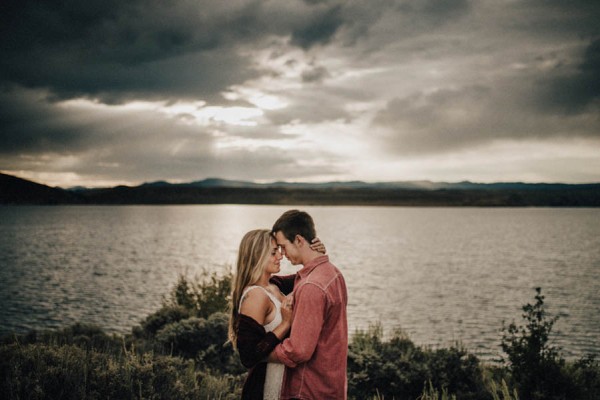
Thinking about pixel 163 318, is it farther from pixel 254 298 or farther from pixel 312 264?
pixel 312 264

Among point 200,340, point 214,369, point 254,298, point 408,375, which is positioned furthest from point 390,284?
point 254,298

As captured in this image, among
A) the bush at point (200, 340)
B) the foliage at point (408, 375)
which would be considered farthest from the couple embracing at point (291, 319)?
the bush at point (200, 340)

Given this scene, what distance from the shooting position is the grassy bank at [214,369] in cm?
562

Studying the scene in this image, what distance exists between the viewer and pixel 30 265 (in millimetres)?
40031

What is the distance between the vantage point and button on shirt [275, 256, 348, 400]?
3441mm

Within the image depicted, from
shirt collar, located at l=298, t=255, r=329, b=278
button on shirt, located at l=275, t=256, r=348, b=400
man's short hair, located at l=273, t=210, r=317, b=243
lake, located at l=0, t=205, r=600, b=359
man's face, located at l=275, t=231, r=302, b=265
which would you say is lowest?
lake, located at l=0, t=205, r=600, b=359

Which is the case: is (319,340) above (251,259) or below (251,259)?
below

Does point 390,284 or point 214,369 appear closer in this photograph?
point 214,369

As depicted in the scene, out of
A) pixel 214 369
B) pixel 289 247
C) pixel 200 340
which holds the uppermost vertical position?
pixel 289 247

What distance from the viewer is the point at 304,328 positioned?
11.2 ft

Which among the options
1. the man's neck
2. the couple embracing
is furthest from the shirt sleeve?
the man's neck

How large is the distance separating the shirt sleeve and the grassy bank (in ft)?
5.87

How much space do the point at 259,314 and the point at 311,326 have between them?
0.46m

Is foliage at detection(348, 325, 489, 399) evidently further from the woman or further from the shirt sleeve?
the shirt sleeve
